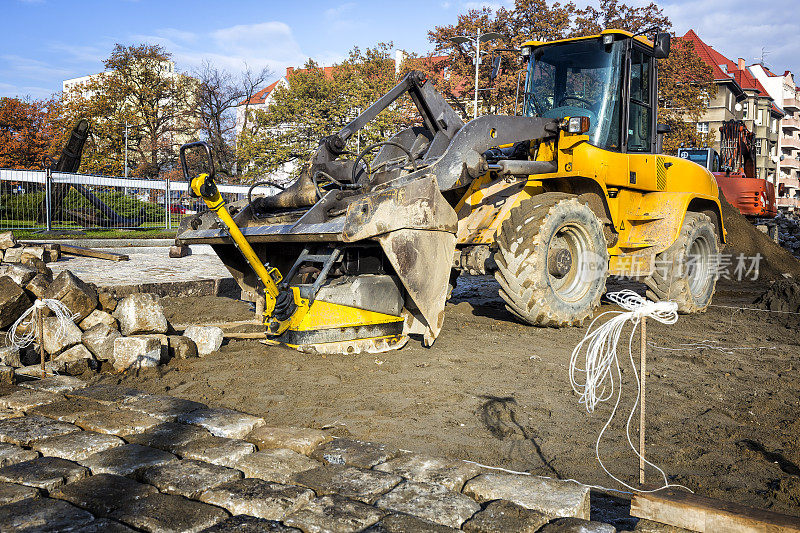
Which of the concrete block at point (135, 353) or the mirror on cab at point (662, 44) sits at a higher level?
the mirror on cab at point (662, 44)

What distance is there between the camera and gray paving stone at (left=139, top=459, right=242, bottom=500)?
9.65ft

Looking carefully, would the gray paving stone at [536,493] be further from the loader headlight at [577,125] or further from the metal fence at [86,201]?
the metal fence at [86,201]

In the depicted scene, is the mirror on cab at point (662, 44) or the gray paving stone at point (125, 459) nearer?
the gray paving stone at point (125, 459)

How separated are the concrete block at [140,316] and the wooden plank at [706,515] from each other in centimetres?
477

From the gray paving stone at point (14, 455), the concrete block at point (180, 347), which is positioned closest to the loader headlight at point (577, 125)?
the concrete block at point (180, 347)

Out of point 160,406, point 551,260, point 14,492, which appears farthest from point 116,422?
point 551,260

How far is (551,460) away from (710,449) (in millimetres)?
973

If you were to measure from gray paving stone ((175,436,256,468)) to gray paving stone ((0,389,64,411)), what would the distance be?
1369 mm

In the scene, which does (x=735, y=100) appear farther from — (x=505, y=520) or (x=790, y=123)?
(x=505, y=520)

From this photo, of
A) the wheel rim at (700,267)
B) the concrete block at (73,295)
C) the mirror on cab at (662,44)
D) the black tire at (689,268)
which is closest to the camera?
the concrete block at (73,295)

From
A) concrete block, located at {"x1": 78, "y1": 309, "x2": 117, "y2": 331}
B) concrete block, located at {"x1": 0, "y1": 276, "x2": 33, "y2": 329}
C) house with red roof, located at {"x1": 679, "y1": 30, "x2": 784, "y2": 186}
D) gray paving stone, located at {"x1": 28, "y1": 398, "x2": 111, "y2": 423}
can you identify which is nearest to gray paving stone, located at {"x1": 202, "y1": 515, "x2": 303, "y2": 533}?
gray paving stone, located at {"x1": 28, "y1": 398, "x2": 111, "y2": 423}

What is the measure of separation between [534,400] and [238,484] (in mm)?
2519

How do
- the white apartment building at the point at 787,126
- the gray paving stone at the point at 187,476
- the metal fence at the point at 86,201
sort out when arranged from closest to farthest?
the gray paving stone at the point at 187,476 < the metal fence at the point at 86,201 < the white apartment building at the point at 787,126

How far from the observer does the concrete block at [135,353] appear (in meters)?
5.60
